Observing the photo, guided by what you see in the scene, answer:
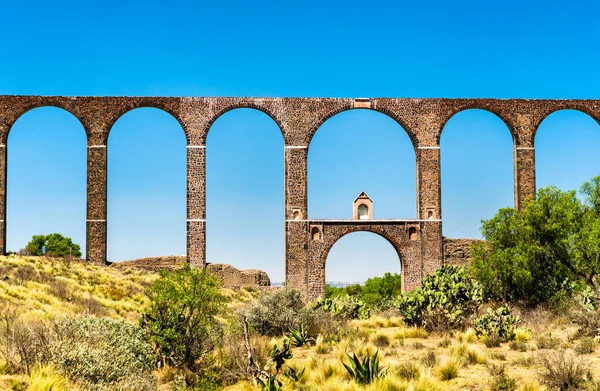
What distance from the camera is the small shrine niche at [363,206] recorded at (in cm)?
2766

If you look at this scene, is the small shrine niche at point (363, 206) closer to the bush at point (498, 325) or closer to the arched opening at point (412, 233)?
the arched opening at point (412, 233)

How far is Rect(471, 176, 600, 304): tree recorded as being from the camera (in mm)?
19609

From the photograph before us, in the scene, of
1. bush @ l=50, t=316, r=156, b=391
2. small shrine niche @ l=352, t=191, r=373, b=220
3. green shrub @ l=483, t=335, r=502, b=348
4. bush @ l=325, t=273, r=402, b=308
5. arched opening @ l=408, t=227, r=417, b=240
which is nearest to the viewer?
bush @ l=50, t=316, r=156, b=391

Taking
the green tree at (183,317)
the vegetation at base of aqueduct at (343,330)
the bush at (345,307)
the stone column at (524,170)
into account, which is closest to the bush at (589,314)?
the vegetation at base of aqueduct at (343,330)

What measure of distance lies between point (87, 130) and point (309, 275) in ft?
33.4

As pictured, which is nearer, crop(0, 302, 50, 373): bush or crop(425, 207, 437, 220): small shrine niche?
crop(0, 302, 50, 373): bush

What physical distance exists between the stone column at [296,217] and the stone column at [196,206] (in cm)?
318

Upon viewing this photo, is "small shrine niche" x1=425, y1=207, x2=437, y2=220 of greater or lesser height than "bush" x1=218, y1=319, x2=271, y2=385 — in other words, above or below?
above

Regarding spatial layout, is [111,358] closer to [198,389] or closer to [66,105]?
[198,389]

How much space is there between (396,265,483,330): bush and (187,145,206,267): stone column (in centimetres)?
1161

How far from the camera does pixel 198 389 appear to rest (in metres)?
10.6

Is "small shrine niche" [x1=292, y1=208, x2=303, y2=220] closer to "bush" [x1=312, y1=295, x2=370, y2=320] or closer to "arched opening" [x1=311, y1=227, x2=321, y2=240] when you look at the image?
"arched opening" [x1=311, y1=227, x2=321, y2=240]

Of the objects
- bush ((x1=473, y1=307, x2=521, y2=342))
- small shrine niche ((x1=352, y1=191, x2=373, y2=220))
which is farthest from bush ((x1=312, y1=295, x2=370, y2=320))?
small shrine niche ((x1=352, y1=191, x2=373, y2=220))

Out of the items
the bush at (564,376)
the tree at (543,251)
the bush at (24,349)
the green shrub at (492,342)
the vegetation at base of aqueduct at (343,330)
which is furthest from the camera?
the tree at (543,251)
